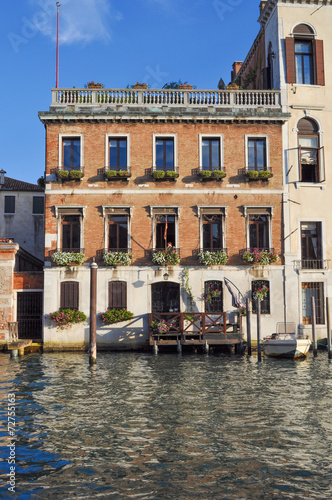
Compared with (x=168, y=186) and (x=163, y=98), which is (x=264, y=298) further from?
(x=163, y=98)

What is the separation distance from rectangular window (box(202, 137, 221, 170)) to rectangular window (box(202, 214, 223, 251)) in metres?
2.65

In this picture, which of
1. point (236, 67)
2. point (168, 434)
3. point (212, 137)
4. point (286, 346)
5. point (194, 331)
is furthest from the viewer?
point (236, 67)

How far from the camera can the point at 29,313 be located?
25.8 meters

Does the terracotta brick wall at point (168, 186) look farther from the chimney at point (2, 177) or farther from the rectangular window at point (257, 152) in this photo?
the chimney at point (2, 177)

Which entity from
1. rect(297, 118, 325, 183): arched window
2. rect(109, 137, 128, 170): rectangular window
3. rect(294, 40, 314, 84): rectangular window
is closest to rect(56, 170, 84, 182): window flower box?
rect(109, 137, 128, 170): rectangular window

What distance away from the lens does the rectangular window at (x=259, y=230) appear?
26.2 meters

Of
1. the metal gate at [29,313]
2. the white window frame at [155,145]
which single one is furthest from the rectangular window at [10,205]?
the white window frame at [155,145]

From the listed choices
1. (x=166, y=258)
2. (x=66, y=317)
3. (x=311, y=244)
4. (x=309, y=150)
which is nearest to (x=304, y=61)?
(x=309, y=150)

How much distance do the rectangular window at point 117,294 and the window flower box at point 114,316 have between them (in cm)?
45

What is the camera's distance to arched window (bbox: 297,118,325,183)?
2698 centimetres

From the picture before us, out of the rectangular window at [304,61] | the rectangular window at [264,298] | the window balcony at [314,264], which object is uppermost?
the rectangular window at [304,61]

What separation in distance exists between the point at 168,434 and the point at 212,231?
16.5 m

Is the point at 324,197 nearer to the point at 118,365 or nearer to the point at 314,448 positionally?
the point at 118,365

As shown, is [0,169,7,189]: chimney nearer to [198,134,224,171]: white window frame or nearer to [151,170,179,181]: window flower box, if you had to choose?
[151,170,179,181]: window flower box
